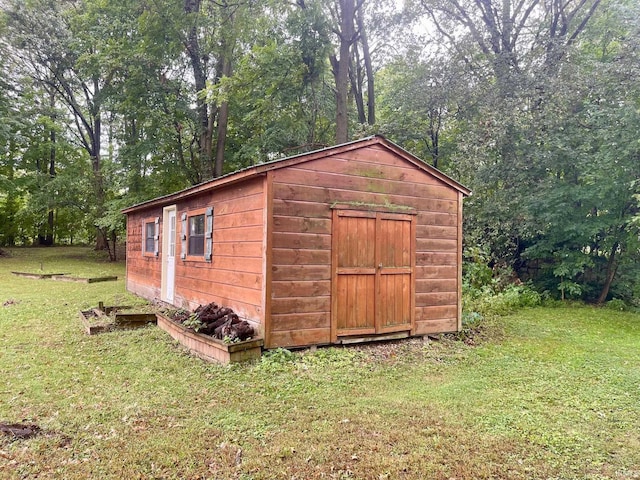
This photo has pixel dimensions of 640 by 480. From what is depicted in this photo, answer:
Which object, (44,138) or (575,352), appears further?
(44,138)

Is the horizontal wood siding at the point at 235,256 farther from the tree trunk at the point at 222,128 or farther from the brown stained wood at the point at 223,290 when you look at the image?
the tree trunk at the point at 222,128

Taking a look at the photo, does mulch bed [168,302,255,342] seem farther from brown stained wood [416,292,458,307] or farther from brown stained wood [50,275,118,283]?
brown stained wood [50,275,118,283]

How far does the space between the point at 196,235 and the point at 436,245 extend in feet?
13.9

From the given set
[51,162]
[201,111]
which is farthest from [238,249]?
[51,162]

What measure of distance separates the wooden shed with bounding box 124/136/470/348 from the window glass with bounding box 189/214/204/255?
0.05 metres

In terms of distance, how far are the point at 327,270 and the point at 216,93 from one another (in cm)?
1023

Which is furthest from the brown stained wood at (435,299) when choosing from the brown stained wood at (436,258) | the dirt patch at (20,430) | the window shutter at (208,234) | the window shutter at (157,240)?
the window shutter at (157,240)

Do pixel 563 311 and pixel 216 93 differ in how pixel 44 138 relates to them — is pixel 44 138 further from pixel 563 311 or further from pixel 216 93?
pixel 563 311

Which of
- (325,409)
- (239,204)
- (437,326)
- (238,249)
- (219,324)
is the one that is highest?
(239,204)

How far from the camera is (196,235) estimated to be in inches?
295

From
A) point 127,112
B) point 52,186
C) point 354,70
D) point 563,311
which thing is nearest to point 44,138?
point 52,186

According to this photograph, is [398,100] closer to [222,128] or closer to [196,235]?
[222,128]

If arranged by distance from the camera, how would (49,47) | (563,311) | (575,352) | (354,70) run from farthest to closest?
(49,47) → (354,70) → (563,311) → (575,352)

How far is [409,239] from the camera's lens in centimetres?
619
